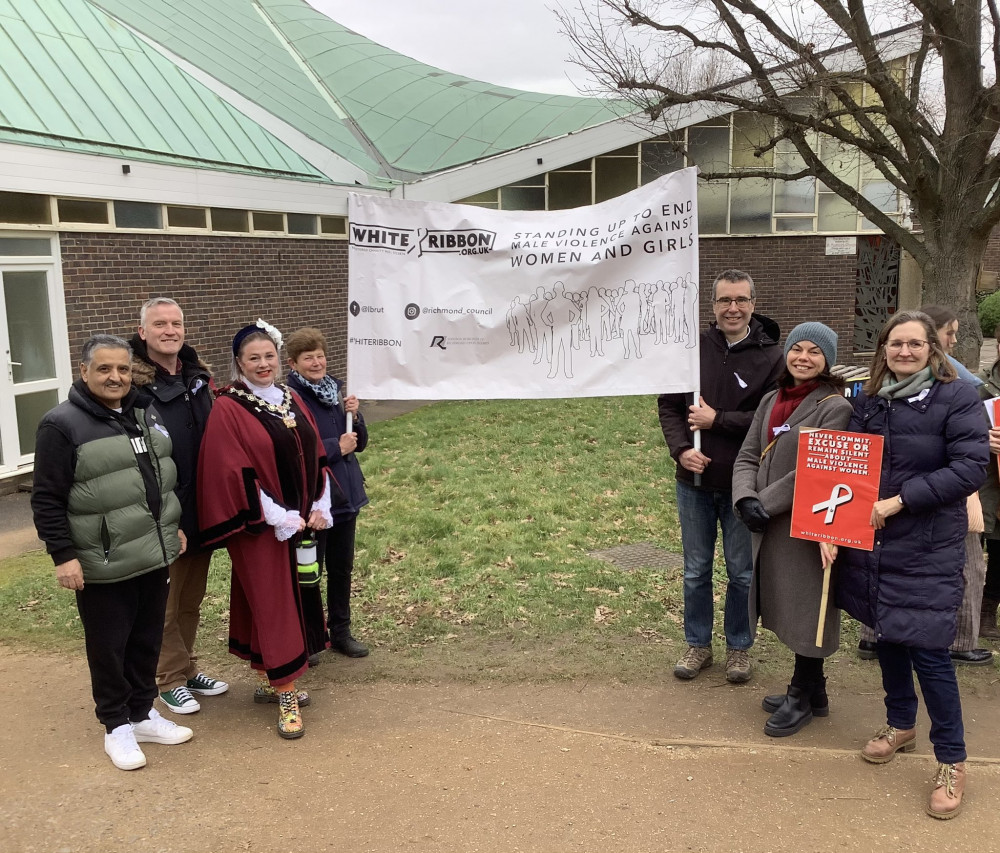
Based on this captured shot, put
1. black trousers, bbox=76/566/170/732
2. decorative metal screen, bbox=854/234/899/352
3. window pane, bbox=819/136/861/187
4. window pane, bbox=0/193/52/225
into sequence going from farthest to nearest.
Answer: decorative metal screen, bbox=854/234/899/352
window pane, bbox=819/136/861/187
window pane, bbox=0/193/52/225
black trousers, bbox=76/566/170/732

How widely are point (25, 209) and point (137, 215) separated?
181 centimetres

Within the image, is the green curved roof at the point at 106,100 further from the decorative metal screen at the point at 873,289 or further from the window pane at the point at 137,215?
the decorative metal screen at the point at 873,289

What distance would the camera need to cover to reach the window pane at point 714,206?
733 inches

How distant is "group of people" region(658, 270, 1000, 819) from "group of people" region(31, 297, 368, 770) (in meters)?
1.97

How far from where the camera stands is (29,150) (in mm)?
9172

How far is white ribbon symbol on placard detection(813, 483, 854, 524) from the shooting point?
3561 millimetres

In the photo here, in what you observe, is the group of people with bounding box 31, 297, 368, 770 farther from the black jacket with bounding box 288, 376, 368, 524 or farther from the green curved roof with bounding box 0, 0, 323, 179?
the green curved roof with bounding box 0, 0, 323, 179

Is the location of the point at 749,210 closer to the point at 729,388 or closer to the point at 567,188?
the point at 567,188

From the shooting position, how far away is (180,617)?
174 inches

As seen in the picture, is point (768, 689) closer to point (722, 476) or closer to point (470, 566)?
point (722, 476)

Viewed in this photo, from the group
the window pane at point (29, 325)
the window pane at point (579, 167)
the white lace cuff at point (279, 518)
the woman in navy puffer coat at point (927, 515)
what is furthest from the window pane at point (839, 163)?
the white lace cuff at point (279, 518)

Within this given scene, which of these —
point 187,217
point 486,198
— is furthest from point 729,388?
point 486,198

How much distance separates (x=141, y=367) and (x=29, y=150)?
6.72 metres

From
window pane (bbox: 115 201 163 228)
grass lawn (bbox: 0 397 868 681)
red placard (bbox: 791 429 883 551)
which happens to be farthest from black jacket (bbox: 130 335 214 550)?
window pane (bbox: 115 201 163 228)
